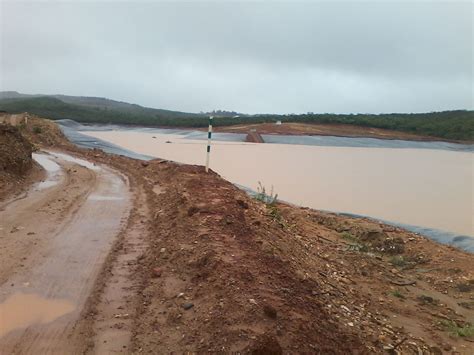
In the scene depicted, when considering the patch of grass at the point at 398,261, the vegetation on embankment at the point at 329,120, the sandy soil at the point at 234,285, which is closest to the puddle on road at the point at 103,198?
the sandy soil at the point at 234,285

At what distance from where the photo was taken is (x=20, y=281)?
16.5 ft

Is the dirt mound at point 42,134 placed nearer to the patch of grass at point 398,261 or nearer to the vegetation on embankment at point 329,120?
the patch of grass at point 398,261

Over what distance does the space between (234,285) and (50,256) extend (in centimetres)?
276

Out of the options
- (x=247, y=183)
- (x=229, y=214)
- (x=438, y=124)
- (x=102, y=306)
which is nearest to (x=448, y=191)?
(x=247, y=183)

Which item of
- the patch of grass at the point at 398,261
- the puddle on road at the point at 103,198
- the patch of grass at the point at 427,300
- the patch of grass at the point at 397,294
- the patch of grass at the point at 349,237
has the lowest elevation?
the patch of grass at the point at 398,261

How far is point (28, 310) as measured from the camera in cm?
442

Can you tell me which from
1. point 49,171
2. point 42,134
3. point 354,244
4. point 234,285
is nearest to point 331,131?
point 42,134

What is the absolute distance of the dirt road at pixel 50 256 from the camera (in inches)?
160

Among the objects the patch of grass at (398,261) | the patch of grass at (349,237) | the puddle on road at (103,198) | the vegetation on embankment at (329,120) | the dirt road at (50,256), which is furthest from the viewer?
the vegetation on embankment at (329,120)

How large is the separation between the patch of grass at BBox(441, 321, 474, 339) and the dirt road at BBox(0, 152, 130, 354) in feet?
12.4

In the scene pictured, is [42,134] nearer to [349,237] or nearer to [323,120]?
[349,237]

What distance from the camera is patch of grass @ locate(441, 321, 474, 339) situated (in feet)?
15.6

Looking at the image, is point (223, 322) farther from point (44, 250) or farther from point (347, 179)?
point (347, 179)

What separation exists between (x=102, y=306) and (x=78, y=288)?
561mm
